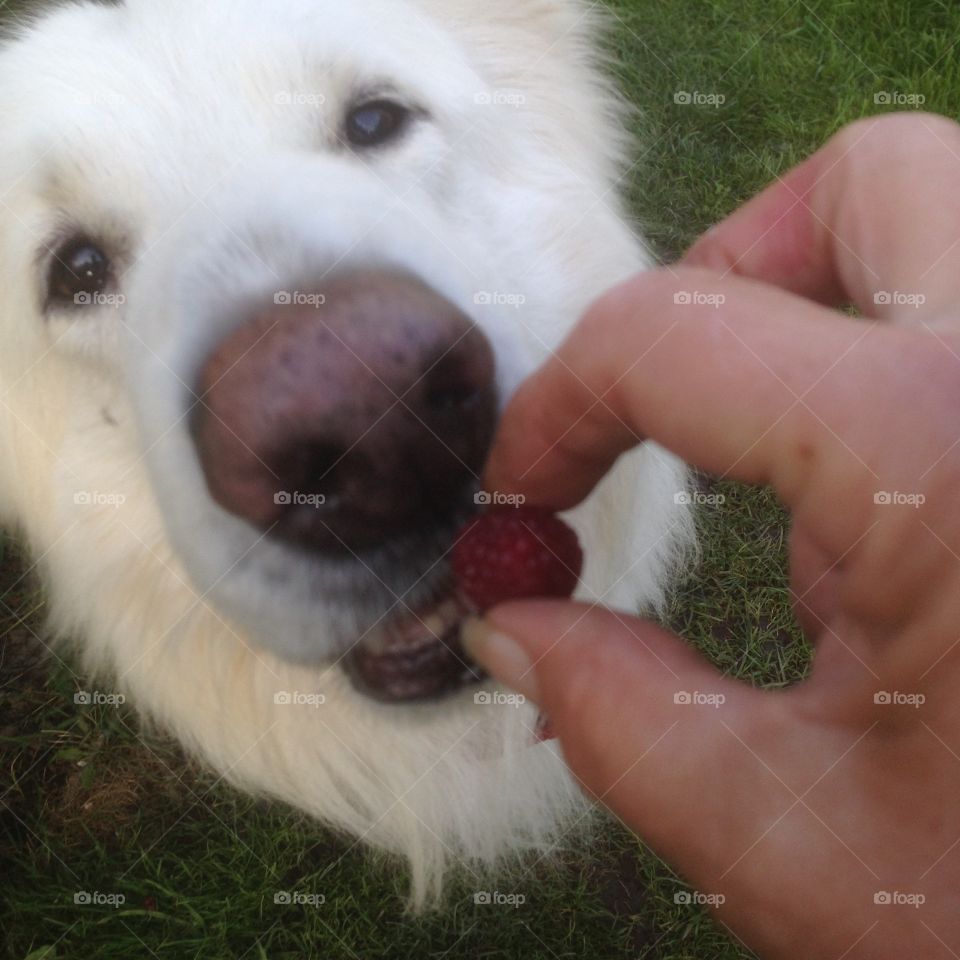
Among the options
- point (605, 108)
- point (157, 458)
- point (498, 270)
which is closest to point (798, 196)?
point (498, 270)

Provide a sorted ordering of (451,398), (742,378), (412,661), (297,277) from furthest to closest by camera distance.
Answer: (412,661)
(297,277)
(451,398)
(742,378)

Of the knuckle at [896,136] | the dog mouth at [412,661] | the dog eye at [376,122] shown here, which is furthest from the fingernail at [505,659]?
the dog eye at [376,122]

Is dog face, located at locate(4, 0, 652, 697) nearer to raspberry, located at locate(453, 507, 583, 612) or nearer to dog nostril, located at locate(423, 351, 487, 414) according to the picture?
dog nostril, located at locate(423, 351, 487, 414)

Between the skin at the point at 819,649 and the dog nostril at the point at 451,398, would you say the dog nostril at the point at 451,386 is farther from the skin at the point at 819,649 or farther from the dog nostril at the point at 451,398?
the skin at the point at 819,649

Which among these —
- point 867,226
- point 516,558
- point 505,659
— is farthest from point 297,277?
point 867,226

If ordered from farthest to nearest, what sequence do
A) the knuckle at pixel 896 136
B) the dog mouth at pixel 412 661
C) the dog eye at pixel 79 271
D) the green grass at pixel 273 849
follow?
the green grass at pixel 273 849
the dog eye at pixel 79 271
the dog mouth at pixel 412 661
the knuckle at pixel 896 136

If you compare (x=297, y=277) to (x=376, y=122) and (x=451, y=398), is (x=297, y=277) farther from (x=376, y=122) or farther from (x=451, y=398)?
(x=376, y=122)

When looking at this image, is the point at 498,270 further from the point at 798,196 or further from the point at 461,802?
the point at 461,802
